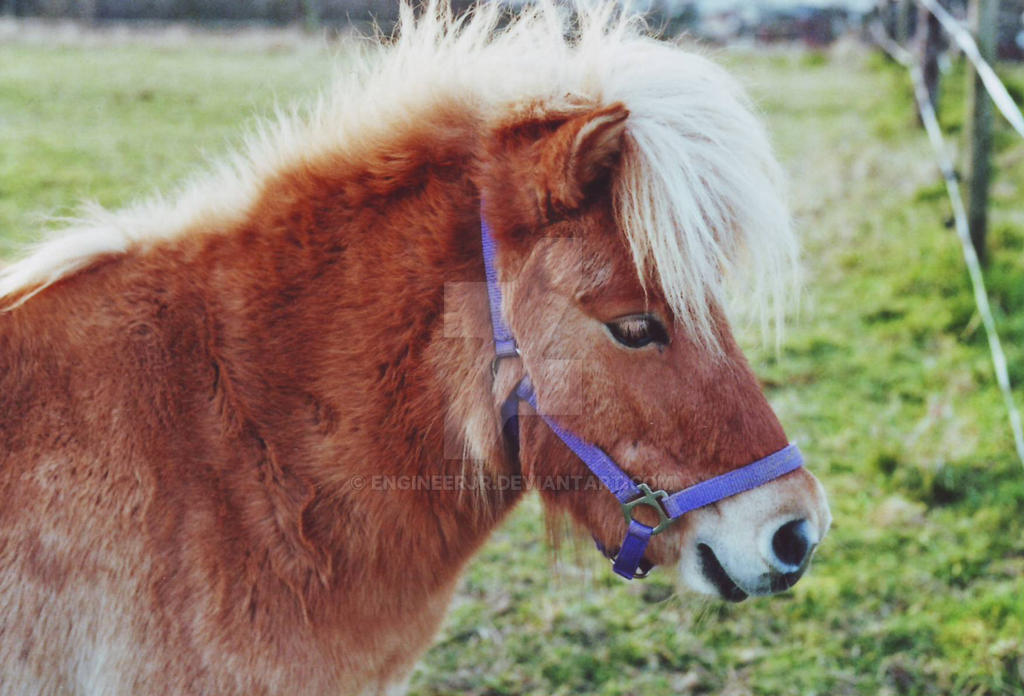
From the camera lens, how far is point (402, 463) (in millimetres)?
2098

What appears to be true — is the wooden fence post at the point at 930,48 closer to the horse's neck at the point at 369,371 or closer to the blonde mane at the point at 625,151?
the blonde mane at the point at 625,151

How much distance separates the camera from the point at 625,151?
1.96m

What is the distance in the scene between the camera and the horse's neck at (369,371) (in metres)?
2.06

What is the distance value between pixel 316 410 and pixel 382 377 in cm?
19

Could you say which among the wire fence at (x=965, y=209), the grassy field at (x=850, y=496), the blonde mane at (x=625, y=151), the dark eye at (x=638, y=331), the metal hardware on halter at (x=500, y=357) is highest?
the blonde mane at (x=625, y=151)

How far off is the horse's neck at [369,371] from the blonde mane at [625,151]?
0.77 feet

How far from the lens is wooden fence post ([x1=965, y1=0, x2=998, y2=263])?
5590 millimetres

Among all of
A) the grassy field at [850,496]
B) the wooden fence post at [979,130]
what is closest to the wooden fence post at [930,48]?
the grassy field at [850,496]

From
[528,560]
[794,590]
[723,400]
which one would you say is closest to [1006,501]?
[794,590]

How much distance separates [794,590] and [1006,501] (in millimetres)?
1185

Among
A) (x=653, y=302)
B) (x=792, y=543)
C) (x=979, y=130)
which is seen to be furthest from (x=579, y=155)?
(x=979, y=130)

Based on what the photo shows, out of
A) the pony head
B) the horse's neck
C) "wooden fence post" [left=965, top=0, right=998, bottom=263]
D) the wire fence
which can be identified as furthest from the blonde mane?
"wooden fence post" [left=965, top=0, right=998, bottom=263]

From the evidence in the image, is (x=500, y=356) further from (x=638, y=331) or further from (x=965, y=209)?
(x=965, y=209)

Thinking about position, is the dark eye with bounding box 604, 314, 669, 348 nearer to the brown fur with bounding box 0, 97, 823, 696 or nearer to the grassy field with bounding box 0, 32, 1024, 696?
the brown fur with bounding box 0, 97, 823, 696
